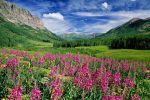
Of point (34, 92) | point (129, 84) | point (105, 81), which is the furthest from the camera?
point (129, 84)

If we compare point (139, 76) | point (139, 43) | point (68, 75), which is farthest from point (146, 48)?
point (68, 75)

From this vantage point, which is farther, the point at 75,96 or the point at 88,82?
the point at 75,96

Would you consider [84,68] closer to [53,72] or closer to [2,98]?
[53,72]

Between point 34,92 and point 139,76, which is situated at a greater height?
point 34,92

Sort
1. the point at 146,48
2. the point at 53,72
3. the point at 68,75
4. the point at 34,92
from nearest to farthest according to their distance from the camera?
1. the point at 34,92
2. the point at 53,72
3. the point at 68,75
4. the point at 146,48

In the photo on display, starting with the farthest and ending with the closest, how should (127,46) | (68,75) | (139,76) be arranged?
(127,46) < (139,76) < (68,75)

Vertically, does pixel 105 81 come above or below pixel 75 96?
above

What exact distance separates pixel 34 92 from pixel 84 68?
22.6 ft

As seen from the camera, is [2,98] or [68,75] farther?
[68,75]

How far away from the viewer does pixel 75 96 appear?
18719mm

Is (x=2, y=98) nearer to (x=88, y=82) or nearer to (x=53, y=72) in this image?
(x=53, y=72)

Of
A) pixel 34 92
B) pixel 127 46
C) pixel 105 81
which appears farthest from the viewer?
pixel 127 46

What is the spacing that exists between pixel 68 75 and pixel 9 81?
6.39 metres

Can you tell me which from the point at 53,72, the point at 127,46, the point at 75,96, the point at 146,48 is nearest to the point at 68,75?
the point at 53,72
